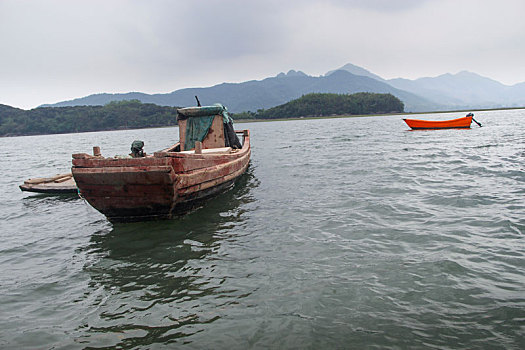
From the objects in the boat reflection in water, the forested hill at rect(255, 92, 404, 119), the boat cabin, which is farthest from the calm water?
the forested hill at rect(255, 92, 404, 119)

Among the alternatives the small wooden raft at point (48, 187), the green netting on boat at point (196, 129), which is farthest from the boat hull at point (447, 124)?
the small wooden raft at point (48, 187)

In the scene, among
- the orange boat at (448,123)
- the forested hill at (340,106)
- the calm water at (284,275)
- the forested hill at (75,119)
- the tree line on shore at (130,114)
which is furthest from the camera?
the forested hill at (340,106)

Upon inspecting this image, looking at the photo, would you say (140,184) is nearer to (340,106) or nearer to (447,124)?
(447,124)

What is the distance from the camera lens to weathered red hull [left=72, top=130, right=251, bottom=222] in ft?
19.8

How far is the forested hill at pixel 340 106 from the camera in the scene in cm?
13512

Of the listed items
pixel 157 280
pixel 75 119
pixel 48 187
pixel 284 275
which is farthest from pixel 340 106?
pixel 157 280

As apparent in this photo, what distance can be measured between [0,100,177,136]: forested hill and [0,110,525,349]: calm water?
132 metres

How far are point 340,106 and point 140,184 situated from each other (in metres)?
139

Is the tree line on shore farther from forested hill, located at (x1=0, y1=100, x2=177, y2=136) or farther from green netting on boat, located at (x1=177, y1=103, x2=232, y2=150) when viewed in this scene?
green netting on boat, located at (x1=177, y1=103, x2=232, y2=150)

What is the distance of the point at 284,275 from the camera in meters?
4.43

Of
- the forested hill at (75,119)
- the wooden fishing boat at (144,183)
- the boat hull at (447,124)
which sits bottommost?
the wooden fishing boat at (144,183)

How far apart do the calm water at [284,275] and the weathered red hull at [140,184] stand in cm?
45

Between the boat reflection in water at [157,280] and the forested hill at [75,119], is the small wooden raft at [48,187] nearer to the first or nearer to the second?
the boat reflection in water at [157,280]

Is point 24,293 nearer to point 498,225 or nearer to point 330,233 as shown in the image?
point 330,233
